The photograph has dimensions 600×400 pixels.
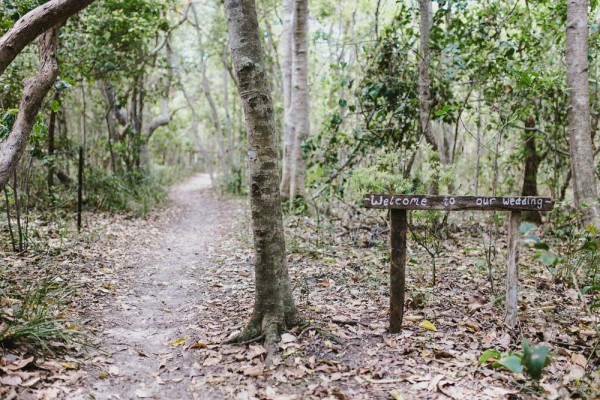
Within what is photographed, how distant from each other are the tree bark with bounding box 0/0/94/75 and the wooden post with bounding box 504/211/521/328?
15.1 ft

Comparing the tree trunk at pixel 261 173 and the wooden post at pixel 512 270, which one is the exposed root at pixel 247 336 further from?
the wooden post at pixel 512 270

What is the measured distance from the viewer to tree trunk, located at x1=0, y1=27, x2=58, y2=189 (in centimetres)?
405

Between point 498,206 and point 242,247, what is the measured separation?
520 centimetres

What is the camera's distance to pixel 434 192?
684 centimetres

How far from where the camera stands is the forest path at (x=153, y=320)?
3.57m

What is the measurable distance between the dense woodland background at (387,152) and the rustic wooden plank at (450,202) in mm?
625

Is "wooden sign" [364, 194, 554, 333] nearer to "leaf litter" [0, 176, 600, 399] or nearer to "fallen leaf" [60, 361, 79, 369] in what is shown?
"leaf litter" [0, 176, 600, 399]

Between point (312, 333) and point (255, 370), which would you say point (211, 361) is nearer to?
point (255, 370)

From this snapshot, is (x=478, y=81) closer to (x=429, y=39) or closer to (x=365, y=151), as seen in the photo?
(x=429, y=39)

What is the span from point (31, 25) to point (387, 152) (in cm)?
586

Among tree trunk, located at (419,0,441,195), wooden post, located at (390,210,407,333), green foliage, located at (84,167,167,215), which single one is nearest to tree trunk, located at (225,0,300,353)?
wooden post, located at (390,210,407,333)

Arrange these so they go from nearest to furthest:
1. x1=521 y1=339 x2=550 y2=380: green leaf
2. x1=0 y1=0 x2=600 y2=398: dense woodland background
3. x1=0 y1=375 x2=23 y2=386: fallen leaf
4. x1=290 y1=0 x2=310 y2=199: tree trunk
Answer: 1. x1=521 y1=339 x2=550 y2=380: green leaf
2. x1=0 y1=375 x2=23 y2=386: fallen leaf
3. x1=0 y1=0 x2=600 y2=398: dense woodland background
4. x1=290 y1=0 x2=310 y2=199: tree trunk

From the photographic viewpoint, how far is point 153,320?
4.90 m

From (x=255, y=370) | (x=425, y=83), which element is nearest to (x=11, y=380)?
(x=255, y=370)
